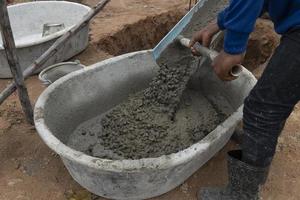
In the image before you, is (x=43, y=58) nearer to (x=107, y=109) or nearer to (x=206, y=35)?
(x=107, y=109)

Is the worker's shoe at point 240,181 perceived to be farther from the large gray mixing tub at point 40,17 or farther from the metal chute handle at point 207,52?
the large gray mixing tub at point 40,17

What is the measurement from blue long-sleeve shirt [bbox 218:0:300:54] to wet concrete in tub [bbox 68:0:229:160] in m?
0.86

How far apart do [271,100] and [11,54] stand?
1635mm

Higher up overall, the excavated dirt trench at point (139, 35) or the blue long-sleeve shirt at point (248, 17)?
the blue long-sleeve shirt at point (248, 17)

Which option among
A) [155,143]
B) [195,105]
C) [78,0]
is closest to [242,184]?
[155,143]

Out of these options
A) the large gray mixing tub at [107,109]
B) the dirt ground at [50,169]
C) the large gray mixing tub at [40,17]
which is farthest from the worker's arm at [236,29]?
the large gray mixing tub at [40,17]

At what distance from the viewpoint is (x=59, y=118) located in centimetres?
248

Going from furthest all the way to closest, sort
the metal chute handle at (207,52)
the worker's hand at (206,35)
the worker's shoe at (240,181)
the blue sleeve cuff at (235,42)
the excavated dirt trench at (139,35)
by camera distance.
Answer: the excavated dirt trench at (139,35) < the worker's hand at (206,35) < the worker's shoe at (240,181) < the metal chute handle at (207,52) < the blue sleeve cuff at (235,42)

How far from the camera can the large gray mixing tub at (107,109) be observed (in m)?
1.91

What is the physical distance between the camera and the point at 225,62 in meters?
1.82

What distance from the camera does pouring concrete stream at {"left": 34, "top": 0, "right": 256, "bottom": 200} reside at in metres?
1.91

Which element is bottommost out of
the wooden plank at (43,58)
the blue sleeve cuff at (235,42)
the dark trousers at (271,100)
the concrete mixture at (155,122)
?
the concrete mixture at (155,122)

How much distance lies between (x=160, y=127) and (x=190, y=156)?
651 millimetres

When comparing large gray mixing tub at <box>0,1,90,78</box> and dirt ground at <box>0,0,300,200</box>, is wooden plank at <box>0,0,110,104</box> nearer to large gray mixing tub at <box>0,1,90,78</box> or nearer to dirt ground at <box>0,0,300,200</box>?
dirt ground at <box>0,0,300,200</box>
